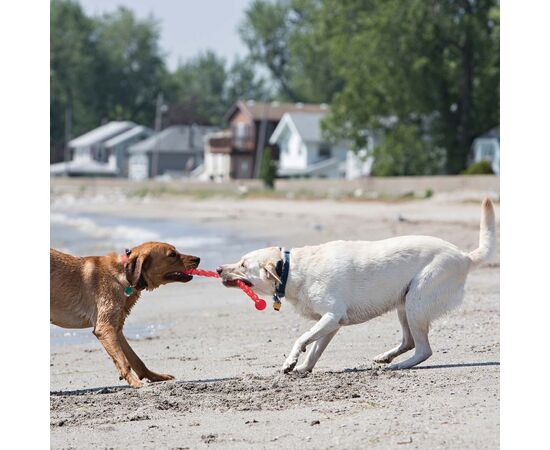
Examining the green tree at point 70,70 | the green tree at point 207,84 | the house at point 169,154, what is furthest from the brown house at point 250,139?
the green tree at point 207,84

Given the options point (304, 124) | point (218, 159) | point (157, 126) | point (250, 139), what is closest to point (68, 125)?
point (218, 159)

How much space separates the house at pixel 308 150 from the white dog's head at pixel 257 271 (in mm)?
63463

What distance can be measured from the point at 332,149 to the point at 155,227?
4163cm

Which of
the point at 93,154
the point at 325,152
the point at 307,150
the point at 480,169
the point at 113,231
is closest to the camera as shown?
the point at 113,231

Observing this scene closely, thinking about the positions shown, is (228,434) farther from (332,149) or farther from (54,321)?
(332,149)

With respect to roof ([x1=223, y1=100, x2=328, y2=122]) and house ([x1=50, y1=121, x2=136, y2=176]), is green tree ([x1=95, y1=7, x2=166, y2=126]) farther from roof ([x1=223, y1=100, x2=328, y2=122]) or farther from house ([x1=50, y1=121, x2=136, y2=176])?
roof ([x1=223, y1=100, x2=328, y2=122])

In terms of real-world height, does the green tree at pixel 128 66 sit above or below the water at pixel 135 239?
above

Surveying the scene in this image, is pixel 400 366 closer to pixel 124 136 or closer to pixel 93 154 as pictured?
pixel 93 154

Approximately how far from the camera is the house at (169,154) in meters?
92.6

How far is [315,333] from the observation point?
25.1 ft

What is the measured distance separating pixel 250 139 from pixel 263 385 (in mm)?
73260

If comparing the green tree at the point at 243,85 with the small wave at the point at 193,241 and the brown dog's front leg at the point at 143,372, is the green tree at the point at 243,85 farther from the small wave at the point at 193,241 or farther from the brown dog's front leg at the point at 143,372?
the brown dog's front leg at the point at 143,372

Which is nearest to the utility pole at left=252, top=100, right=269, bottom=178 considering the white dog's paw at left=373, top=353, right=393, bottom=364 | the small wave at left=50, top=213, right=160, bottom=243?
the small wave at left=50, top=213, right=160, bottom=243
